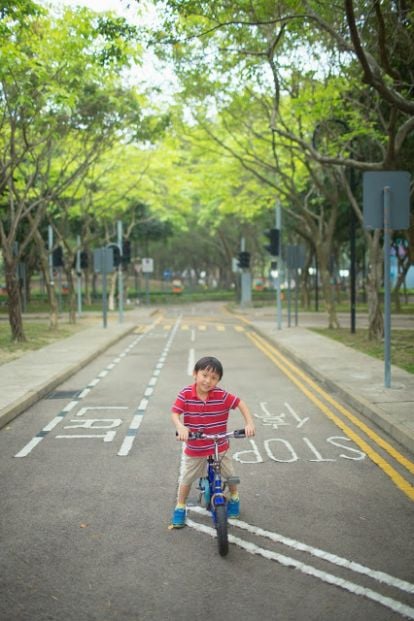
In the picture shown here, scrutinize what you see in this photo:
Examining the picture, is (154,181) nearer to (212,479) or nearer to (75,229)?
(75,229)

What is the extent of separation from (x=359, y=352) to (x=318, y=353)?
3.53 feet

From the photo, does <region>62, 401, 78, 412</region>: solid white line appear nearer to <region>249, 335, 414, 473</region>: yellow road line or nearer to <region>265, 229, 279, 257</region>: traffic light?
<region>249, 335, 414, 473</region>: yellow road line

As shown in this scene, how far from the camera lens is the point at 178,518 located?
17.4ft

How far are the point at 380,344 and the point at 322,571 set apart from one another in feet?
50.2

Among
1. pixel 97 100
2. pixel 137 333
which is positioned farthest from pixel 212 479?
pixel 137 333

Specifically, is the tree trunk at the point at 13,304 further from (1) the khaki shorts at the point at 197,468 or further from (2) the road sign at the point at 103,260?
(1) the khaki shorts at the point at 197,468

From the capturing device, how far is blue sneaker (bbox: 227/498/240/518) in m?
5.51

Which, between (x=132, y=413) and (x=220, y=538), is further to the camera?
(x=132, y=413)

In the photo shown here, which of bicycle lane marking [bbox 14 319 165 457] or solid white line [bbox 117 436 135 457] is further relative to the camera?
bicycle lane marking [bbox 14 319 165 457]

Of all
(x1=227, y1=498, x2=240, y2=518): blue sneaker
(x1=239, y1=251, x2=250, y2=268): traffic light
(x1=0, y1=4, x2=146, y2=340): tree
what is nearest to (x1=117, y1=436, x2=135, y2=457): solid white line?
(x1=227, y1=498, x2=240, y2=518): blue sneaker

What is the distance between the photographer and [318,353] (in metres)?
17.4

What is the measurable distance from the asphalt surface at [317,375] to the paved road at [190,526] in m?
0.38

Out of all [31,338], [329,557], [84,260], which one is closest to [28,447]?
[329,557]

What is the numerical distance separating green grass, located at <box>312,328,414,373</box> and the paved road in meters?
5.76
